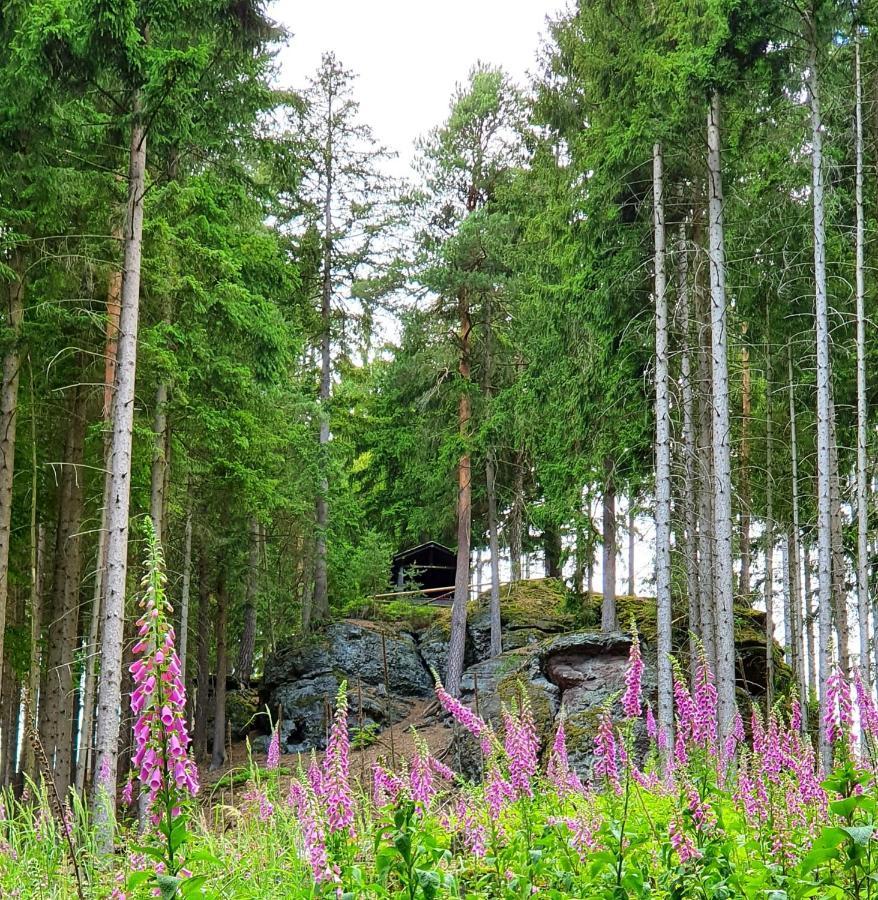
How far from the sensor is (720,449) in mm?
12969

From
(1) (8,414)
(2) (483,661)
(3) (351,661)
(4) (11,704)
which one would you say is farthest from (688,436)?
(4) (11,704)

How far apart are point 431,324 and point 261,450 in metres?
7.60

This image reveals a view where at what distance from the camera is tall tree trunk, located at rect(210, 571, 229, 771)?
22.3 m

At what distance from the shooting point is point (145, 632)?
2.85m

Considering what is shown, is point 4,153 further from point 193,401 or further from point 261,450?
point 261,450

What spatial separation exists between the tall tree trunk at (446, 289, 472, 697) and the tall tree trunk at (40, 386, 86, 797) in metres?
8.46

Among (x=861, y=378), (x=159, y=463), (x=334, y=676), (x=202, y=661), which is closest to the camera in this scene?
(x=861, y=378)

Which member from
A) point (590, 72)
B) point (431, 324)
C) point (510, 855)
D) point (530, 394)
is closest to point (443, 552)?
point (431, 324)

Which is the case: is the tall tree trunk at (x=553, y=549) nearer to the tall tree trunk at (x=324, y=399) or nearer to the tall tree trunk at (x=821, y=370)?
the tall tree trunk at (x=324, y=399)

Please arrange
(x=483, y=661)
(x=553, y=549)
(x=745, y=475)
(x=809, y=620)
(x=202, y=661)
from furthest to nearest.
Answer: (x=553, y=549) → (x=809, y=620) → (x=202, y=661) → (x=483, y=661) → (x=745, y=475)

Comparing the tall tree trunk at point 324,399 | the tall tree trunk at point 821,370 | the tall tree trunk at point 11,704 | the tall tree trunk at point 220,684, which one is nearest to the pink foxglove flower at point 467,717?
the tall tree trunk at point 821,370

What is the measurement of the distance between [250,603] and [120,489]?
1335 centimetres

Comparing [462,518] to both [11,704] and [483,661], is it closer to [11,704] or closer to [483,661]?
[483,661]

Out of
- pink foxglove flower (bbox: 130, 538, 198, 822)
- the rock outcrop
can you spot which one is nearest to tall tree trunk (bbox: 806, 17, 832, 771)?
the rock outcrop
